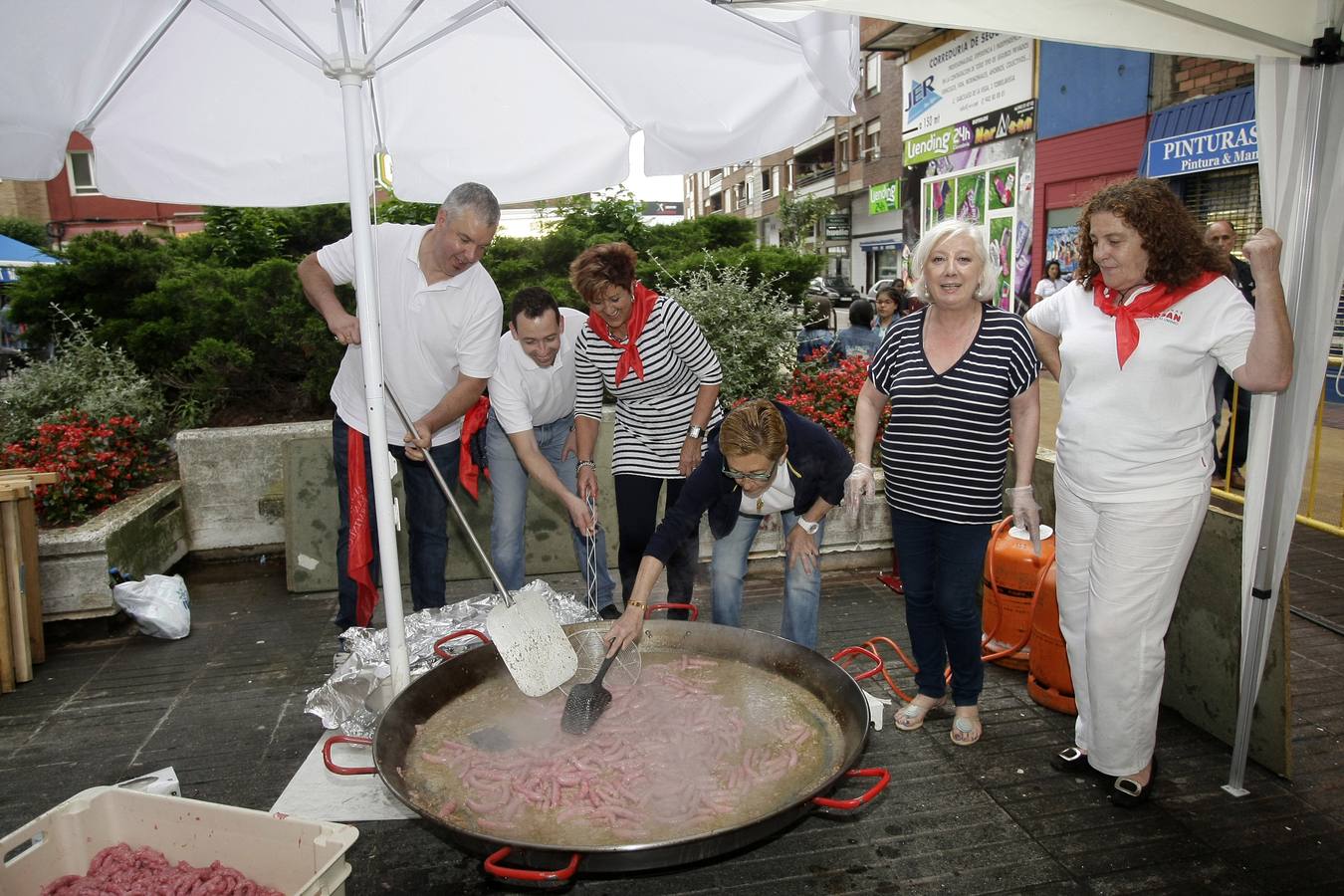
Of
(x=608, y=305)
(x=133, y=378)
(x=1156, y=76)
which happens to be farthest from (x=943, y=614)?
(x=1156, y=76)

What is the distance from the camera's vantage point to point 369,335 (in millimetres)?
2824

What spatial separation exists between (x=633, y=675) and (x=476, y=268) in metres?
1.81

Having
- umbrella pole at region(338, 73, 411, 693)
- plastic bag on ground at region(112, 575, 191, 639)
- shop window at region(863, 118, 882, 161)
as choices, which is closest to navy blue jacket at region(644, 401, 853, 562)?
umbrella pole at region(338, 73, 411, 693)

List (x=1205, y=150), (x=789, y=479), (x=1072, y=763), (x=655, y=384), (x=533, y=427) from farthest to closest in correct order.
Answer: (x=1205, y=150), (x=533, y=427), (x=655, y=384), (x=789, y=479), (x=1072, y=763)

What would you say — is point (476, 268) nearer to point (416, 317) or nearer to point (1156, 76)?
point (416, 317)

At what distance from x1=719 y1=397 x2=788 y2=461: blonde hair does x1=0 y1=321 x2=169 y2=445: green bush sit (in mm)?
4795

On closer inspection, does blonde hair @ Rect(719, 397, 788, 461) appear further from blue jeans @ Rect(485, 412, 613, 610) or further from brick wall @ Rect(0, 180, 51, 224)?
brick wall @ Rect(0, 180, 51, 224)

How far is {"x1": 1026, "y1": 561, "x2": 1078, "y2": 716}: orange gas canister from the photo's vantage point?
3.55 meters

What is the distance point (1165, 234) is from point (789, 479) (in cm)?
147

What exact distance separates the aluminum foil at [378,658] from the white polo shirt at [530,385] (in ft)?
2.48

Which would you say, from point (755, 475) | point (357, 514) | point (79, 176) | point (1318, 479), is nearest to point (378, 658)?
point (357, 514)

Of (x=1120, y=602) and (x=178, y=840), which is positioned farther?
(x=1120, y=602)

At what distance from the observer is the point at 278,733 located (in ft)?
11.7

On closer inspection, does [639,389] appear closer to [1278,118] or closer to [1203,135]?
[1278,118]
